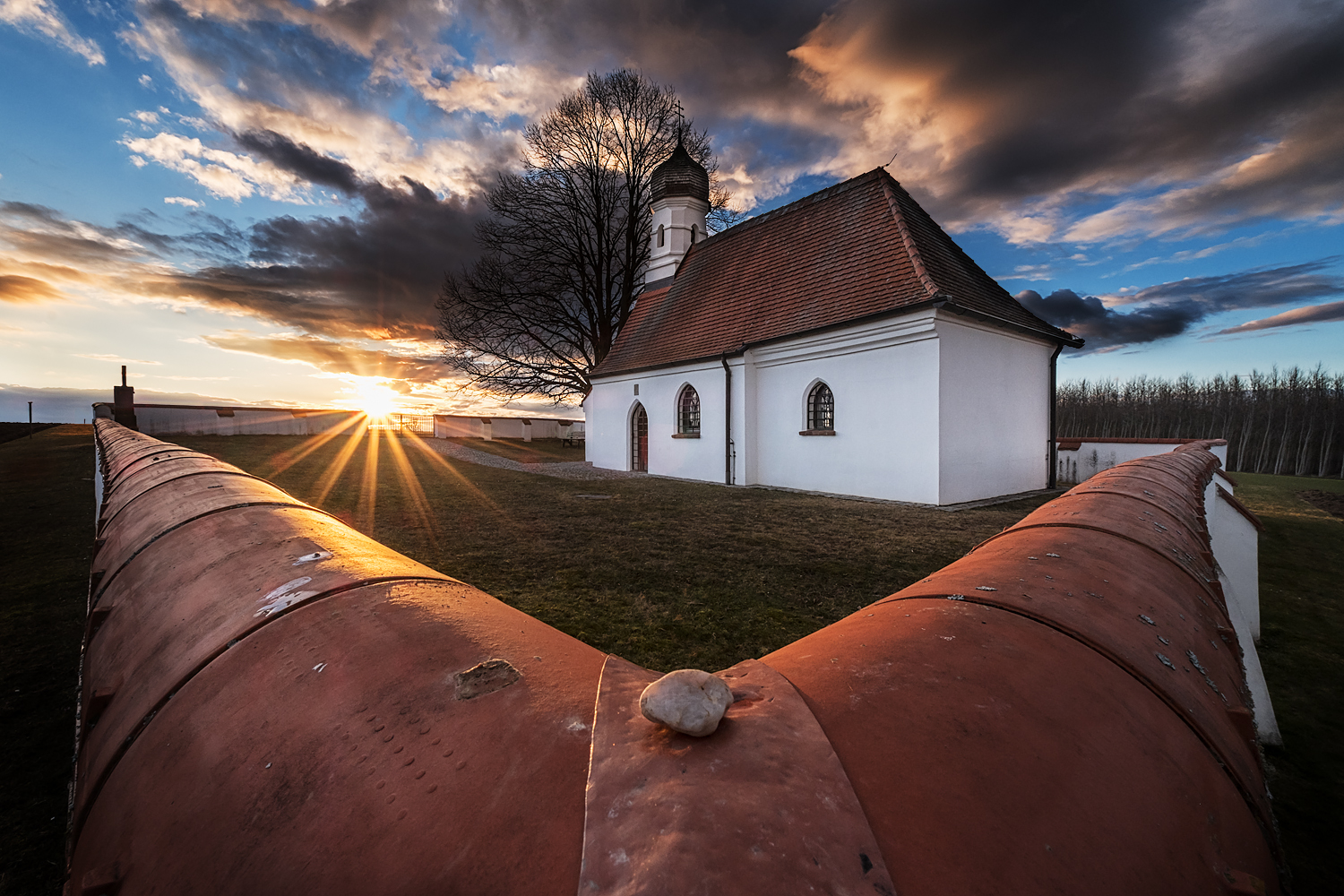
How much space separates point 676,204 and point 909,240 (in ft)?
32.9

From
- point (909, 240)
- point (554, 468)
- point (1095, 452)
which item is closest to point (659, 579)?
point (909, 240)

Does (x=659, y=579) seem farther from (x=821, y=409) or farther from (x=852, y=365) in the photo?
(x=821, y=409)

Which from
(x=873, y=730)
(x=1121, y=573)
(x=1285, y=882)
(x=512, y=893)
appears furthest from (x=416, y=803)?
(x=1121, y=573)

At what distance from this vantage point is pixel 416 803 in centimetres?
58

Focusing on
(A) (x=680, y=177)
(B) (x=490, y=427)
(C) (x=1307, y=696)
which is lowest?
(C) (x=1307, y=696)

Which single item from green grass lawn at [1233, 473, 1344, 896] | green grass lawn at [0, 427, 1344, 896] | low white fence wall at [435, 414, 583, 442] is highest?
low white fence wall at [435, 414, 583, 442]

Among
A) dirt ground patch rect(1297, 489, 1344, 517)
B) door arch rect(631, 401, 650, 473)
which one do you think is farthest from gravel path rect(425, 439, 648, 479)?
dirt ground patch rect(1297, 489, 1344, 517)

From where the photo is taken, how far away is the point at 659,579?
446 centimetres

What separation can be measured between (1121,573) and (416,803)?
165 cm

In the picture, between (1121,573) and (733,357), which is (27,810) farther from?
(733,357)

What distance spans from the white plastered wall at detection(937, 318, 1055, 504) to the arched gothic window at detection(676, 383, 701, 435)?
6.13 m

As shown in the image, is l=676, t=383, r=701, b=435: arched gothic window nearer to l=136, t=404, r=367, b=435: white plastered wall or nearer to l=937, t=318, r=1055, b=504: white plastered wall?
l=937, t=318, r=1055, b=504: white plastered wall

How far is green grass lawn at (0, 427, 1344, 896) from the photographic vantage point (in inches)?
83.6

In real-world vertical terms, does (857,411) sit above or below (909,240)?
below
